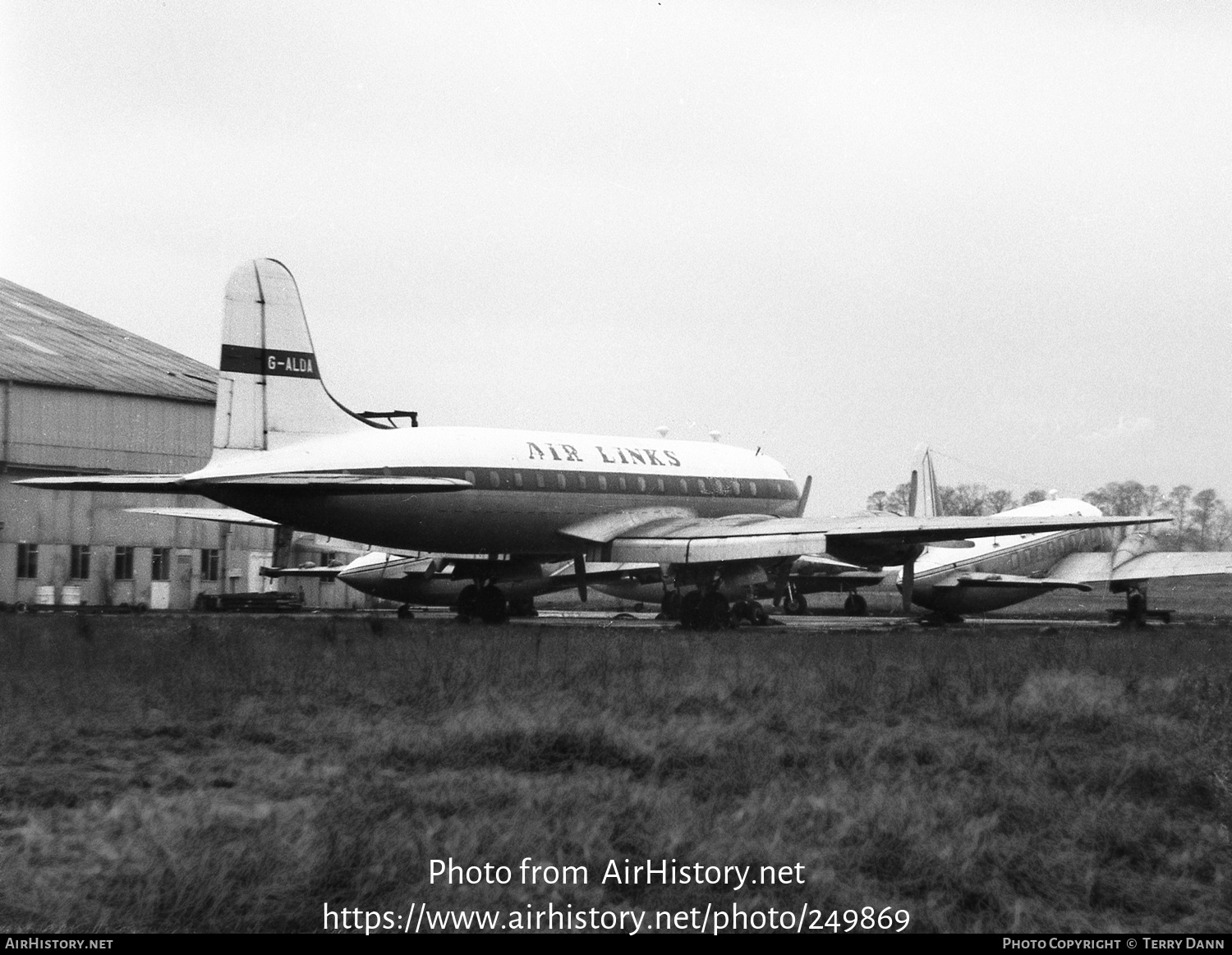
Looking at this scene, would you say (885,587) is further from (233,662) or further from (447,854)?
(447,854)

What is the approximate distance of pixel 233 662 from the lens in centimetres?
1883

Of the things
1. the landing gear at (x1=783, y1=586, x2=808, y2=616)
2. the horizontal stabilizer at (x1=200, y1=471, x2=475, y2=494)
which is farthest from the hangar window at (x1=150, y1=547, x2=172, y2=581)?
the horizontal stabilizer at (x1=200, y1=471, x2=475, y2=494)

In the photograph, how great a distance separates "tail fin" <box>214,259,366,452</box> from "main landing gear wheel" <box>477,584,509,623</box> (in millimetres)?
7546

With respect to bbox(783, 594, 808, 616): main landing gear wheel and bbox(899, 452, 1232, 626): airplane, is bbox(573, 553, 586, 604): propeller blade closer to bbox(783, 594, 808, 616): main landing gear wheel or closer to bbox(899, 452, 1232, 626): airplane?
bbox(899, 452, 1232, 626): airplane

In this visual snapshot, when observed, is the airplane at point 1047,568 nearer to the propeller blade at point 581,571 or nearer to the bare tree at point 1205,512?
the propeller blade at point 581,571

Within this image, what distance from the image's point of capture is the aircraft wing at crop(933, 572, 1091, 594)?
36688 mm

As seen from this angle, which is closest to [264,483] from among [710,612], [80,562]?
[710,612]

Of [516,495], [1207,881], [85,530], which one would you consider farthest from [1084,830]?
[85,530]

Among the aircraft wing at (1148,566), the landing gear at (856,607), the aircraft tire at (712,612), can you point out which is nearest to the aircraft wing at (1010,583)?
the aircraft wing at (1148,566)

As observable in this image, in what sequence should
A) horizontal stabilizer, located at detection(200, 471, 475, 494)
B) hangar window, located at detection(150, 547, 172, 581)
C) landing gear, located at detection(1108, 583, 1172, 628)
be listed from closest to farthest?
1. horizontal stabilizer, located at detection(200, 471, 475, 494)
2. landing gear, located at detection(1108, 583, 1172, 628)
3. hangar window, located at detection(150, 547, 172, 581)

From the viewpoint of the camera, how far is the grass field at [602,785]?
8523 millimetres

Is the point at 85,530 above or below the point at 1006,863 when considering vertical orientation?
above

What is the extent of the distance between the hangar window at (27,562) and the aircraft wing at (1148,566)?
31.6 meters
